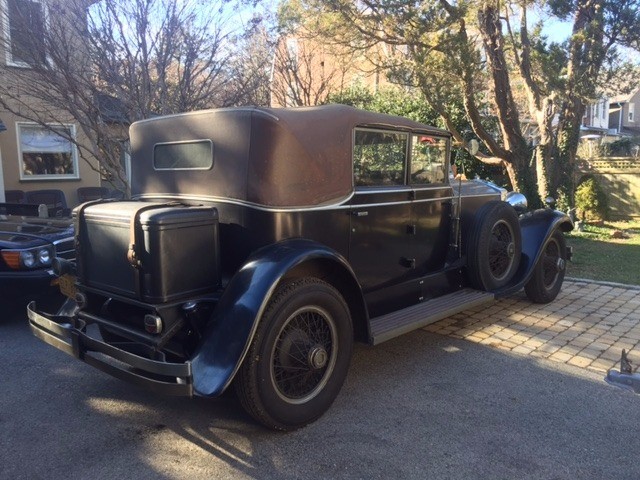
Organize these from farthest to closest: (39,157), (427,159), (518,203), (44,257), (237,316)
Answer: (39,157)
(518,203)
(44,257)
(427,159)
(237,316)

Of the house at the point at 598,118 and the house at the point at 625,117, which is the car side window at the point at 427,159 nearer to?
the house at the point at 598,118

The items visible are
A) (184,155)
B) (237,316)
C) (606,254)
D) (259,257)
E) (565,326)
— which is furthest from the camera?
(606,254)

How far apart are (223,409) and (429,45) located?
7.29 m

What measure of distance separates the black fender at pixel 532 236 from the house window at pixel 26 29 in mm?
6599

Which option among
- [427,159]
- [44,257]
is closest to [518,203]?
[427,159]

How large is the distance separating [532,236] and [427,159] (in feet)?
5.97

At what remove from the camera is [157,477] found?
2.80m

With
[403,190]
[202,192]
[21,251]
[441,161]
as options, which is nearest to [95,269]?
[202,192]

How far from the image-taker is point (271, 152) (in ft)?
11.6

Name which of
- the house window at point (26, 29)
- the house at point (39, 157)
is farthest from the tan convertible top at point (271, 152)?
the house at point (39, 157)

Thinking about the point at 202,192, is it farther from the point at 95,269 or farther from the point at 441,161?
the point at 441,161

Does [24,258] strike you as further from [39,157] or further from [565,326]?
[39,157]

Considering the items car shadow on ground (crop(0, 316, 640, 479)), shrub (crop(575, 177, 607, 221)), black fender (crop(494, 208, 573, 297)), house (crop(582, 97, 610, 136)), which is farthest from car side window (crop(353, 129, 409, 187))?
house (crop(582, 97, 610, 136))

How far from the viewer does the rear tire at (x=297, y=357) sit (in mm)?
3094
